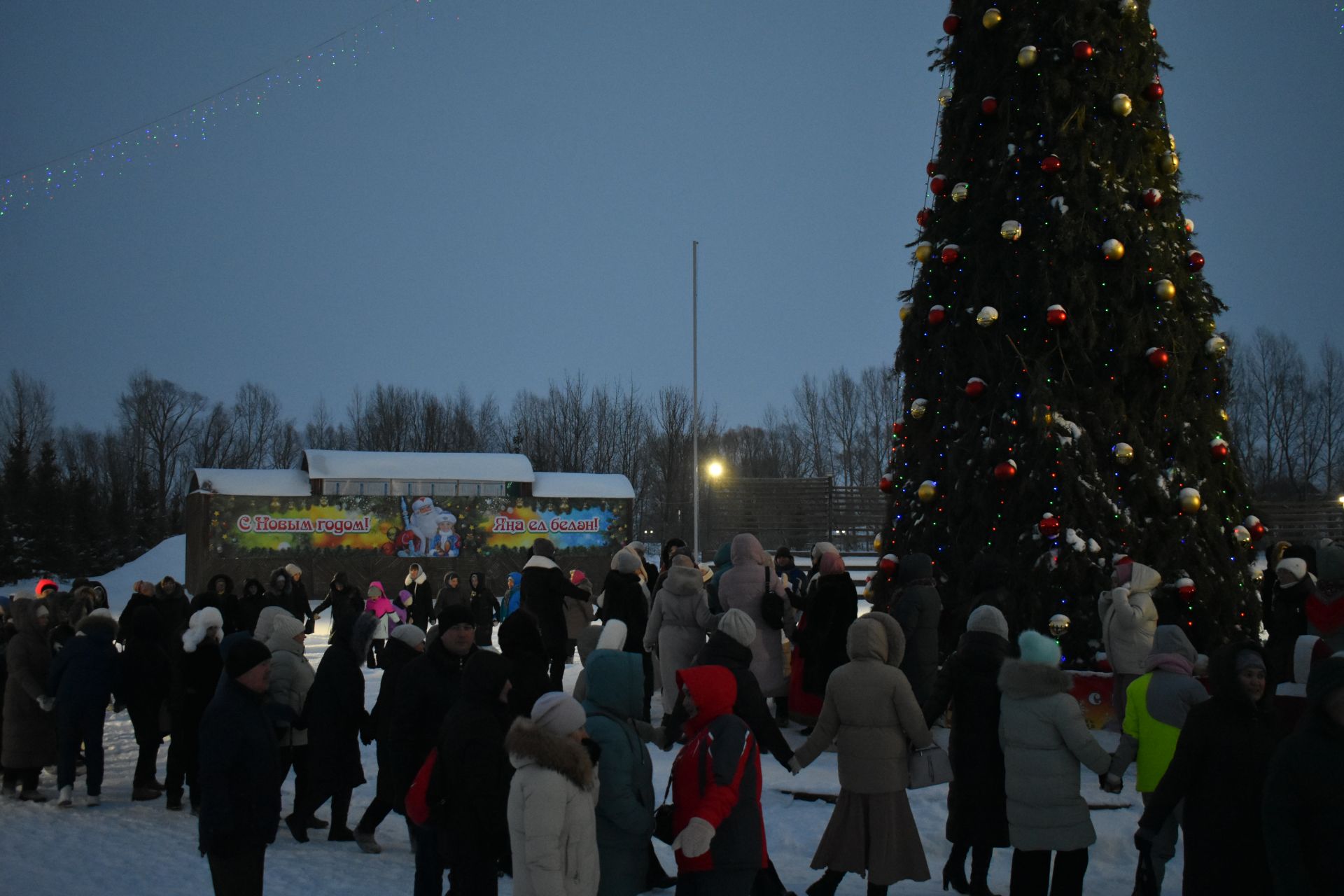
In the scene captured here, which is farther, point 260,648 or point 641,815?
point 260,648

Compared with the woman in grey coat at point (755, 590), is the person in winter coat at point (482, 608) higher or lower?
lower

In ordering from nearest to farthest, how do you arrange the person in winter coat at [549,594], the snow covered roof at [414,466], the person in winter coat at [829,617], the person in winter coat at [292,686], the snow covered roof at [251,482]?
the person in winter coat at [292,686], the person in winter coat at [829,617], the person in winter coat at [549,594], the snow covered roof at [251,482], the snow covered roof at [414,466]

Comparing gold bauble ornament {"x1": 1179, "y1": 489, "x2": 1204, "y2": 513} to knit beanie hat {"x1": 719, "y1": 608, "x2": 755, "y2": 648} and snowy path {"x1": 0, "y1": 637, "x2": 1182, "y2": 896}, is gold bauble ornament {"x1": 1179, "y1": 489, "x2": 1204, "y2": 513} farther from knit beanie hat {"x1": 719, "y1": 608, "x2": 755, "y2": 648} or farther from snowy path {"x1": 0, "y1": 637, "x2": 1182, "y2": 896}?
knit beanie hat {"x1": 719, "y1": 608, "x2": 755, "y2": 648}

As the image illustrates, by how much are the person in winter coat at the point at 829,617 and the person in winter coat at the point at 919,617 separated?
0.70 meters

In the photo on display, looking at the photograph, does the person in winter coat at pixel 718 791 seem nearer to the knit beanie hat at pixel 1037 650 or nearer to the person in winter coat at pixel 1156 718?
the knit beanie hat at pixel 1037 650

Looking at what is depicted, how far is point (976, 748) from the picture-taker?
5.53 m

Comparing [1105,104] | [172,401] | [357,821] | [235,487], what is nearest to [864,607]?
[1105,104]

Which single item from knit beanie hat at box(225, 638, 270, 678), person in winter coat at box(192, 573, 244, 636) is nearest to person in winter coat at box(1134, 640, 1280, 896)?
knit beanie hat at box(225, 638, 270, 678)

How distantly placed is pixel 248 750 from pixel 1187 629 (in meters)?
7.88

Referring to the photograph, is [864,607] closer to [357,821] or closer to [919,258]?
[919,258]

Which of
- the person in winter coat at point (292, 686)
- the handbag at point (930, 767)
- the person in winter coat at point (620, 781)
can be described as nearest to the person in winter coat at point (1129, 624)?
the handbag at point (930, 767)

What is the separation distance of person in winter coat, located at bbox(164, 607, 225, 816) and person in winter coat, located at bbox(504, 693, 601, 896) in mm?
4700

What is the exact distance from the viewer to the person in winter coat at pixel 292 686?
24.2 feet

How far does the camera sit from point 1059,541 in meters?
9.39
